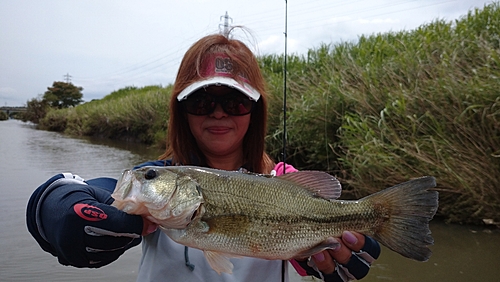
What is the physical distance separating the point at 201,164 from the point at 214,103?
0.44m

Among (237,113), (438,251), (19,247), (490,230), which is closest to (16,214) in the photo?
(19,247)

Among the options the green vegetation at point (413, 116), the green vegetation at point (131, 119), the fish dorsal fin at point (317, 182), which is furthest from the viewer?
the green vegetation at point (131, 119)

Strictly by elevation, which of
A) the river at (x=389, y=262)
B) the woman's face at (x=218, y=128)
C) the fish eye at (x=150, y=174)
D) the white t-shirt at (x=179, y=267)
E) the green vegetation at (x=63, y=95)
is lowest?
the river at (x=389, y=262)

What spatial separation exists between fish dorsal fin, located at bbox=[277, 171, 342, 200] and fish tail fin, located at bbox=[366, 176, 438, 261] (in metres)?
0.18

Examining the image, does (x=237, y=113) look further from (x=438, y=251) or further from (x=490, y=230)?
→ (x=490, y=230)

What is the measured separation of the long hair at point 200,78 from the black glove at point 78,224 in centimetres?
78

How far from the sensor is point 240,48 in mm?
2324

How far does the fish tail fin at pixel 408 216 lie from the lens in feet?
5.44

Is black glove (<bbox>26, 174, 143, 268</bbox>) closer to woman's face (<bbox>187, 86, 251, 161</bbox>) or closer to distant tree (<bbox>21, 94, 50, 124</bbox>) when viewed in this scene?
woman's face (<bbox>187, 86, 251, 161</bbox>)

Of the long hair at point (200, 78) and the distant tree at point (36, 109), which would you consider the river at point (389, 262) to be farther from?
the distant tree at point (36, 109)

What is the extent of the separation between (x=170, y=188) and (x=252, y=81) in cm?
95

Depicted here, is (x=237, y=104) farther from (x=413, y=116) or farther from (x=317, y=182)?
(x=413, y=116)

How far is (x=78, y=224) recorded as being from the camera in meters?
1.51

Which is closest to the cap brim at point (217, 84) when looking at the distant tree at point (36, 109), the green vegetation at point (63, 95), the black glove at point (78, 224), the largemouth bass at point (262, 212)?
the largemouth bass at point (262, 212)
